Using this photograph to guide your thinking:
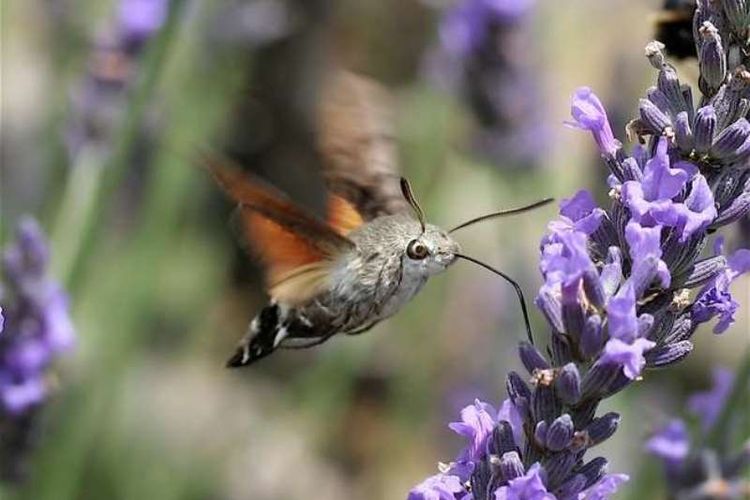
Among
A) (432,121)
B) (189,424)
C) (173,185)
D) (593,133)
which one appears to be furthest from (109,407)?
(593,133)

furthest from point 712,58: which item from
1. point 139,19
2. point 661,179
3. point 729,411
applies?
point 139,19

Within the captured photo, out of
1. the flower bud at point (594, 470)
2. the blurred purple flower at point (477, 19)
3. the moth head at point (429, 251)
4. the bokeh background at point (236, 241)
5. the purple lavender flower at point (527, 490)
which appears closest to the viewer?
the purple lavender flower at point (527, 490)

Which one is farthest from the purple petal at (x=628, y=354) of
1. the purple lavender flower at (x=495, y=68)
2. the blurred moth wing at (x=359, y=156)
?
the purple lavender flower at (x=495, y=68)

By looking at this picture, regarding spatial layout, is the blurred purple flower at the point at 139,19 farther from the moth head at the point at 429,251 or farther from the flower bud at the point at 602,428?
the flower bud at the point at 602,428

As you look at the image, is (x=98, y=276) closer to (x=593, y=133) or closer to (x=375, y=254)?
(x=375, y=254)

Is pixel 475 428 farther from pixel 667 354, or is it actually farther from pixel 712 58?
pixel 712 58
